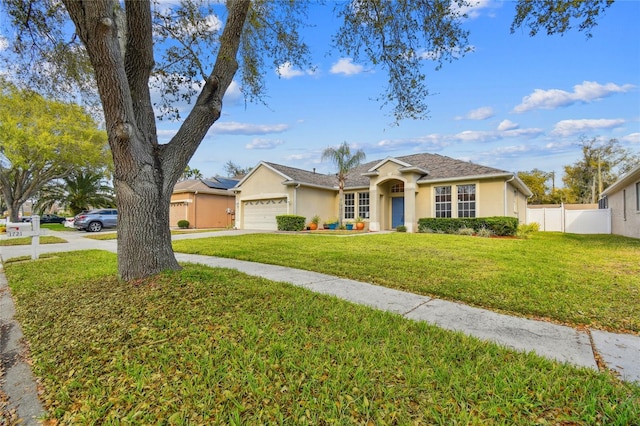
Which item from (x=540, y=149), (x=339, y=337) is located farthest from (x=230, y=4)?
(x=540, y=149)

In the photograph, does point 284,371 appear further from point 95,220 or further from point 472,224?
point 95,220

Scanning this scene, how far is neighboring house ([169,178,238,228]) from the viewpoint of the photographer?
24562 millimetres

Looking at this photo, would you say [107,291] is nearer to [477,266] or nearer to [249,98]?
[249,98]

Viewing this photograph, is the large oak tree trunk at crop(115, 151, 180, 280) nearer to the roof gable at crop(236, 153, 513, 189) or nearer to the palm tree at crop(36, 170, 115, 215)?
the roof gable at crop(236, 153, 513, 189)

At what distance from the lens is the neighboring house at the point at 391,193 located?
1558cm

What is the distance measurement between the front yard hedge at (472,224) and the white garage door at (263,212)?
869 centimetres

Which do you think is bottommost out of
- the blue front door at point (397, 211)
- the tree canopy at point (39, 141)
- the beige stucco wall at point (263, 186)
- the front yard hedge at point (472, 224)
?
the front yard hedge at point (472, 224)

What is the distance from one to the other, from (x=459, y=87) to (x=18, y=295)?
997 cm

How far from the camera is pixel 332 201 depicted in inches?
854

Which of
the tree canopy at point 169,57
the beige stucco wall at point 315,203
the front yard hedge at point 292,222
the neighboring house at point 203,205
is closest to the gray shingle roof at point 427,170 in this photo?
the beige stucco wall at point 315,203

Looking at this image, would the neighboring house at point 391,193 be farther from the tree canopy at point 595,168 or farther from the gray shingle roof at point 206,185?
the tree canopy at point 595,168

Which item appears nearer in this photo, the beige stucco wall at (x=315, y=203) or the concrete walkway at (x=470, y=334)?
the concrete walkway at (x=470, y=334)

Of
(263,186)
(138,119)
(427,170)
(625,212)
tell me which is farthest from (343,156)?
(625,212)

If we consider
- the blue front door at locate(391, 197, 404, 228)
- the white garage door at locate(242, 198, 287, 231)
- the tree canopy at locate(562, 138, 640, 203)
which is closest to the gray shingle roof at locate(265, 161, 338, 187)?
the white garage door at locate(242, 198, 287, 231)
